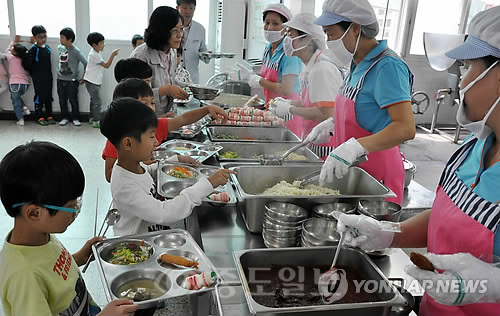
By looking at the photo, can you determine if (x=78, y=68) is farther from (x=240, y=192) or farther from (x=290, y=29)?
(x=240, y=192)

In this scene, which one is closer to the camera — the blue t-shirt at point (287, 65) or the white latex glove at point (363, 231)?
the white latex glove at point (363, 231)

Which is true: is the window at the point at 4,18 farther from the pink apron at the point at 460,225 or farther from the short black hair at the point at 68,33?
the pink apron at the point at 460,225

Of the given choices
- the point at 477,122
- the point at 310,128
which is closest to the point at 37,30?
the point at 310,128

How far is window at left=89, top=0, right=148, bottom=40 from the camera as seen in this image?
5.95 metres

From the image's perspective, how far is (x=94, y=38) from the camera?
5590 mm

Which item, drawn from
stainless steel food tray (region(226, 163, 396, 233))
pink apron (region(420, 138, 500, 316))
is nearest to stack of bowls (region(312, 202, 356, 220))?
stainless steel food tray (region(226, 163, 396, 233))

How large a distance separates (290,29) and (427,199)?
1.33 metres

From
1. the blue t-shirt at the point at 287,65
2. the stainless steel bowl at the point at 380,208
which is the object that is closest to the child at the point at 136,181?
the stainless steel bowl at the point at 380,208

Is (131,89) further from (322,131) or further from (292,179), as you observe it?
(322,131)

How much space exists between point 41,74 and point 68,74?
0.41 meters

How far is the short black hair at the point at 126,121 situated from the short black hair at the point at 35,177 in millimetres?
457

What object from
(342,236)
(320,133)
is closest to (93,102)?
(320,133)

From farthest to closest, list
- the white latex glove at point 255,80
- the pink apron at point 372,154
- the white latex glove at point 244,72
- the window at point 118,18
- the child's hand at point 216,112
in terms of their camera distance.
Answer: the window at point 118,18 < the white latex glove at point 244,72 < the white latex glove at point 255,80 < the child's hand at point 216,112 < the pink apron at point 372,154

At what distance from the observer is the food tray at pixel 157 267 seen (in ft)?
3.54
